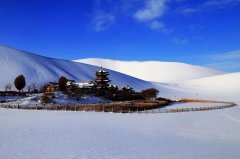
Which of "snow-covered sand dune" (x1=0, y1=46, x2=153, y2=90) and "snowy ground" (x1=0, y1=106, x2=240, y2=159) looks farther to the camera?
"snow-covered sand dune" (x1=0, y1=46, x2=153, y2=90)

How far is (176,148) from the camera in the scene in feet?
69.6

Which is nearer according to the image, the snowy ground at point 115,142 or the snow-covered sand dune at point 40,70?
the snowy ground at point 115,142

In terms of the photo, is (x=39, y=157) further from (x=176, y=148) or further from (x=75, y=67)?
(x=75, y=67)

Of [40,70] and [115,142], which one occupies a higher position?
[40,70]

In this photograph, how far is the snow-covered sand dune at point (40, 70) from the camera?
120562 millimetres

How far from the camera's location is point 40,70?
435 ft

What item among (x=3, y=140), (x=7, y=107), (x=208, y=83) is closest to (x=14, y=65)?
(x=7, y=107)

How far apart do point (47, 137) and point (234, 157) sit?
38.8 ft

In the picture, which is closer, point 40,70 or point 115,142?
point 115,142

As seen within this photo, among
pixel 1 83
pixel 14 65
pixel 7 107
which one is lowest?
pixel 7 107

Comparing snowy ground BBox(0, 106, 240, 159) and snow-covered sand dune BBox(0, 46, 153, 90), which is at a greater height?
snow-covered sand dune BBox(0, 46, 153, 90)

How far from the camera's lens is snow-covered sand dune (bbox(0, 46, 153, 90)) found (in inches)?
4747

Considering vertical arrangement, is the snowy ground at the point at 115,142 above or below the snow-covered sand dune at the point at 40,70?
below

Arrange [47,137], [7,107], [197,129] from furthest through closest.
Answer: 1. [7,107]
2. [197,129]
3. [47,137]
